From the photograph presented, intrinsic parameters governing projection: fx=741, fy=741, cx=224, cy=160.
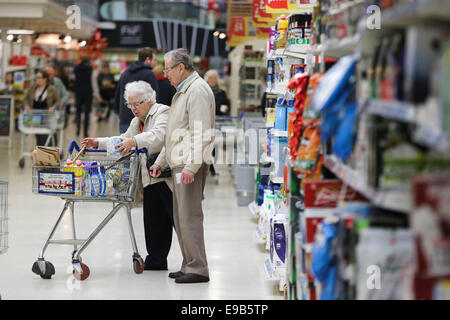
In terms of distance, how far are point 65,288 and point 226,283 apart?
3.88ft

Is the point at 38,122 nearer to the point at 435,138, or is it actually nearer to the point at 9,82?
the point at 9,82

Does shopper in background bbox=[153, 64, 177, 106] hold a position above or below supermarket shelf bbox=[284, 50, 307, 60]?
below

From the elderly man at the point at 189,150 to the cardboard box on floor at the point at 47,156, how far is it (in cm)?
71

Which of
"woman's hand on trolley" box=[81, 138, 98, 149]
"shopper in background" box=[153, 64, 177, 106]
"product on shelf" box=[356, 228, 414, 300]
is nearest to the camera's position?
"product on shelf" box=[356, 228, 414, 300]

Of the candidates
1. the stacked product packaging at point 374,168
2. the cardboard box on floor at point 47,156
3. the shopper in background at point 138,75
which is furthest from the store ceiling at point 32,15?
the stacked product packaging at point 374,168

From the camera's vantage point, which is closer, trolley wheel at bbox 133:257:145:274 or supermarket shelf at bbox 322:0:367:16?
supermarket shelf at bbox 322:0:367:16

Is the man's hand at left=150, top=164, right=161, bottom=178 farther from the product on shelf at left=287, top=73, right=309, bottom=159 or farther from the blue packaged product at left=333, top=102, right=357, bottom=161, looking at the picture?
the blue packaged product at left=333, top=102, right=357, bottom=161

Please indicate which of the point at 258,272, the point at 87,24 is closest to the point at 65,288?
the point at 258,272

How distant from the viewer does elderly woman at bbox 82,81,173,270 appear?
5590mm

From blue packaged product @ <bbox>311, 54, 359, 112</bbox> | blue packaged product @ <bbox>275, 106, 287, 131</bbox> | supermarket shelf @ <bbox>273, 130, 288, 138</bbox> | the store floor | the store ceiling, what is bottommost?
the store floor

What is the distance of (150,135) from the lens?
18.3 ft

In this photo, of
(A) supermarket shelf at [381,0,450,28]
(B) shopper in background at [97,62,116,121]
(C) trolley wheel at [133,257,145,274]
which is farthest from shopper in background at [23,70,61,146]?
(B) shopper in background at [97,62,116,121]

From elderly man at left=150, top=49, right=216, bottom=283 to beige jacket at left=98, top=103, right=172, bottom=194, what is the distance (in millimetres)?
158

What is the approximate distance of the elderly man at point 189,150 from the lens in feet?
17.1
